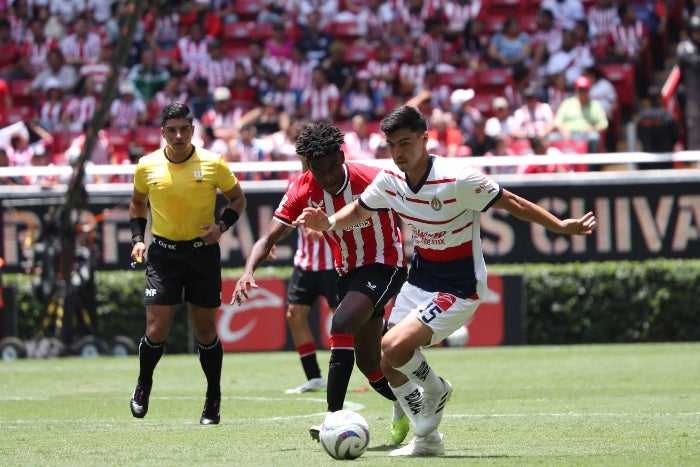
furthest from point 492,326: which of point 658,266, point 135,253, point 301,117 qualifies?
point 135,253

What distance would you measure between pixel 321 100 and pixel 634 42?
5.65 metres

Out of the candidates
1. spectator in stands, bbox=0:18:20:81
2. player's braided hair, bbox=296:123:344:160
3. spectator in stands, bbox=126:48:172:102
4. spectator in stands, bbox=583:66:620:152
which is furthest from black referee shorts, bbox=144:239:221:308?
spectator in stands, bbox=0:18:20:81

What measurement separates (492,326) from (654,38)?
8300 mm

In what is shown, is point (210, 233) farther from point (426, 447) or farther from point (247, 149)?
point (247, 149)

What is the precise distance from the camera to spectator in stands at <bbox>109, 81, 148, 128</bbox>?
81.3 feet

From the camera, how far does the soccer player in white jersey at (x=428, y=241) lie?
8281 mm

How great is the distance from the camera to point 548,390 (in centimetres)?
1325

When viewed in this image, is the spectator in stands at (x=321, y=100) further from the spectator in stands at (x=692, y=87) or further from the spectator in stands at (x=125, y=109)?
the spectator in stands at (x=692, y=87)

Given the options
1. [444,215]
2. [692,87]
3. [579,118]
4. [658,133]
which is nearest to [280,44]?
[579,118]

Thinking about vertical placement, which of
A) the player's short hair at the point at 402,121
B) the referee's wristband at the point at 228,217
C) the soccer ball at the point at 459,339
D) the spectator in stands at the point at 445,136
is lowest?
the soccer ball at the point at 459,339

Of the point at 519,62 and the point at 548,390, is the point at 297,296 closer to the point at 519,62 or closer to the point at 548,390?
the point at 548,390

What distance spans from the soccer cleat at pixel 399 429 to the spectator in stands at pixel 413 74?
15369 millimetres

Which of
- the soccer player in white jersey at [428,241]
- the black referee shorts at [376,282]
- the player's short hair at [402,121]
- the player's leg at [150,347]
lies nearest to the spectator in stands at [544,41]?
the player's leg at [150,347]

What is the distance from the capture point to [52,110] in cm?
2500
